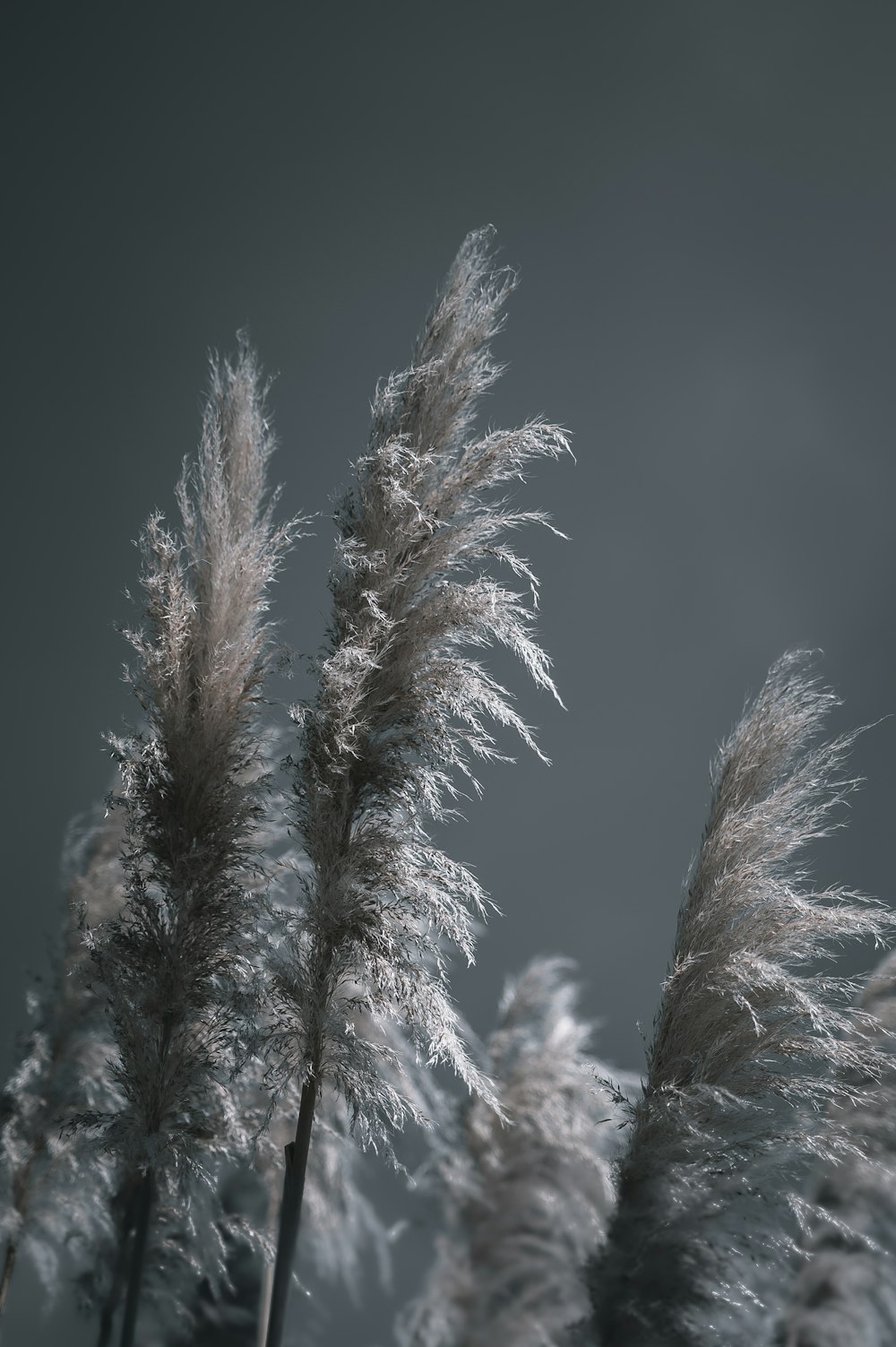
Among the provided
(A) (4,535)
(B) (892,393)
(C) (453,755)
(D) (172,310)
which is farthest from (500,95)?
(C) (453,755)

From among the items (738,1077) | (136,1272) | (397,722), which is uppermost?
(397,722)

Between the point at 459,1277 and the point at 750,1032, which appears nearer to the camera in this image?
the point at 750,1032

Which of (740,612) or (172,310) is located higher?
(172,310)

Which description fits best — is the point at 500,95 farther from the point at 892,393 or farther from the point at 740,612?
the point at 740,612

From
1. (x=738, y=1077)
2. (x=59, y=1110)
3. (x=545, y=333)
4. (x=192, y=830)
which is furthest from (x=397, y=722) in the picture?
(x=545, y=333)

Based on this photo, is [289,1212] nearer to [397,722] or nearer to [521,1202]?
[521,1202]

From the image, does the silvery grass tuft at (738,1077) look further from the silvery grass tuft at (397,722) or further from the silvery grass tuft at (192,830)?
the silvery grass tuft at (192,830)
